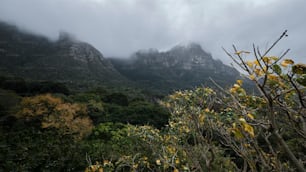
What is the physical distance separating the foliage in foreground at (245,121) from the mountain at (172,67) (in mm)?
81019

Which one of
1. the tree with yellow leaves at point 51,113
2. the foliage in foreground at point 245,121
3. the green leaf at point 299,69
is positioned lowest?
the tree with yellow leaves at point 51,113

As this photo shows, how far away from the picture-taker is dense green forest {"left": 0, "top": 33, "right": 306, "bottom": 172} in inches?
39.6

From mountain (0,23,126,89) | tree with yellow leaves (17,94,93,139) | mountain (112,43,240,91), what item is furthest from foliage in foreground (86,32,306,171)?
mountain (112,43,240,91)

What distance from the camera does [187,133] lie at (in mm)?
3664

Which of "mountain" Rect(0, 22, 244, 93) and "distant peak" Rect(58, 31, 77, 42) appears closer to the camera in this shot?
"mountain" Rect(0, 22, 244, 93)

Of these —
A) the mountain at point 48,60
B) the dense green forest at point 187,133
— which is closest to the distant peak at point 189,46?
the mountain at point 48,60

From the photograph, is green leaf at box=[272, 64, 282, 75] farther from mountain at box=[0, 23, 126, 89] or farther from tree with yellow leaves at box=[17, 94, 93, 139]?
mountain at box=[0, 23, 126, 89]

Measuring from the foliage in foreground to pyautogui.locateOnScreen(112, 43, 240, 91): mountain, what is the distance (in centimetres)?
8102

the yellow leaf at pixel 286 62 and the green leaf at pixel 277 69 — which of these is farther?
the green leaf at pixel 277 69

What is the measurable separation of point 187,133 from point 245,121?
2.82 metres

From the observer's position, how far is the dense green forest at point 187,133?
1005 millimetres

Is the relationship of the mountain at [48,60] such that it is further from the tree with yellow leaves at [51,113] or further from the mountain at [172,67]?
the tree with yellow leaves at [51,113]

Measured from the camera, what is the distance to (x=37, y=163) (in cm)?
569

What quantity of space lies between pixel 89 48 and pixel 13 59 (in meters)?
34.6
